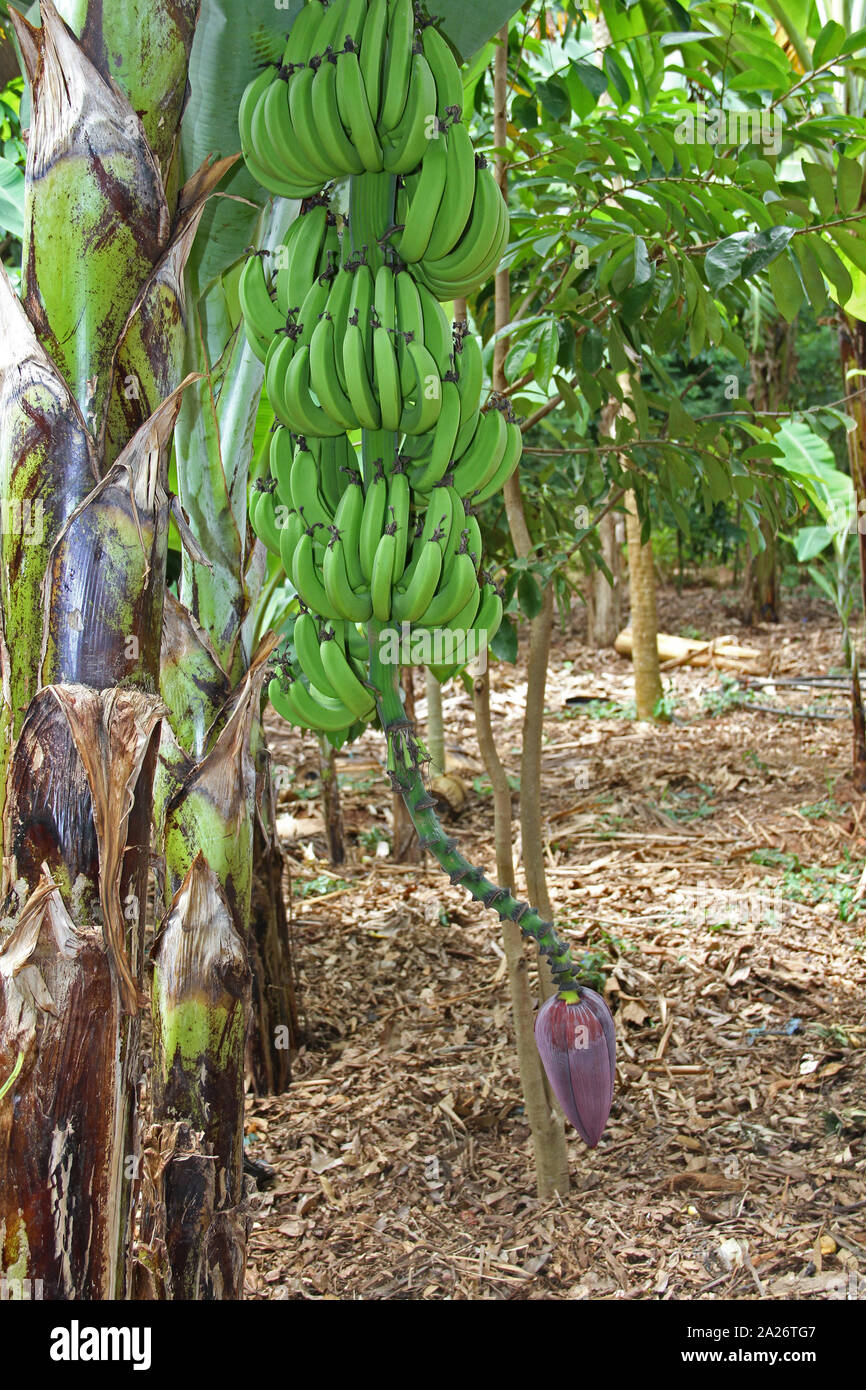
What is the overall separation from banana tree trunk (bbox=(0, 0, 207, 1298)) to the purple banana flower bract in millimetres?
561

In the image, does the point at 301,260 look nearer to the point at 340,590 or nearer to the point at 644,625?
the point at 340,590

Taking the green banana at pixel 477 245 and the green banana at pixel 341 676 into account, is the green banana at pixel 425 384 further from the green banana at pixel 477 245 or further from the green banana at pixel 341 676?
the green banana at pixel 341 676

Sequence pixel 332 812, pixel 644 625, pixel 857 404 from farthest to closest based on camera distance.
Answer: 1. pixel 644 625
2. pixel 332 812
3. pixel 857 404

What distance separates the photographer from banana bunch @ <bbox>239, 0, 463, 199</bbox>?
122 cm

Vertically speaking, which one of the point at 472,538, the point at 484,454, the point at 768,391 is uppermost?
the point at 768,391

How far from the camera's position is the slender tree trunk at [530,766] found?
2240 mm

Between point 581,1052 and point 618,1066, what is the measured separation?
65.2 inches

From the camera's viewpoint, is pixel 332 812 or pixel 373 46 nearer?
pixel 373 46

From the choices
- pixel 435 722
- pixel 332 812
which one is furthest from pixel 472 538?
pixel 435 722

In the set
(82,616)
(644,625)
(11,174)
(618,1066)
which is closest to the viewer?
(82,616)

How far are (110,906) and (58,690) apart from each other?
0.74ft

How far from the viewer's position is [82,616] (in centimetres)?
103

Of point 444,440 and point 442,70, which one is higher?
point 442,70
